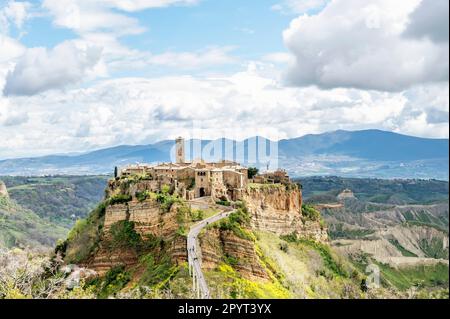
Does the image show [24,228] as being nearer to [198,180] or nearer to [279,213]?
[279,213]

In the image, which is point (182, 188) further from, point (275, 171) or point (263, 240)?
point (275, 171)

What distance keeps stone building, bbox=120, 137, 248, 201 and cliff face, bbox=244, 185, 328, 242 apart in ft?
6.40

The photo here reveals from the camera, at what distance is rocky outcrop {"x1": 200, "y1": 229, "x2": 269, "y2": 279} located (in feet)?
137

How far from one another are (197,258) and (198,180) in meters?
13.0

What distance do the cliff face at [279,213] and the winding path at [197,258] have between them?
371 inches

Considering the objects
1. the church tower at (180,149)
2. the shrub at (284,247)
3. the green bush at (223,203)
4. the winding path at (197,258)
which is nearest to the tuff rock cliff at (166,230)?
the winding path at (197,258)

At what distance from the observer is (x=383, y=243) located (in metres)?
110

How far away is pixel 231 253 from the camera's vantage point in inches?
1716

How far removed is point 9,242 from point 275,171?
7660cm

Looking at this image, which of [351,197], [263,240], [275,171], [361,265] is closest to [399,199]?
[351,197]

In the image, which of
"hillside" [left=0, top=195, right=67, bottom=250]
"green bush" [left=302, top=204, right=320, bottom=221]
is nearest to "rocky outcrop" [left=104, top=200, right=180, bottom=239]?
"green bush" [left=302, top=204, right=320, bottom=221]

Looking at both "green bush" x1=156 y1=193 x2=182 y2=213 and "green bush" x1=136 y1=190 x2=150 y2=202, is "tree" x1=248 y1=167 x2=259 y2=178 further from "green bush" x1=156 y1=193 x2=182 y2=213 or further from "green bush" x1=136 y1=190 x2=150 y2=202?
"green bush" x1=156 y1=193 x2=182 y2=213
